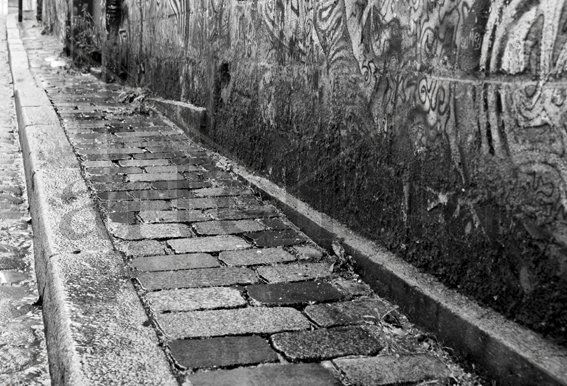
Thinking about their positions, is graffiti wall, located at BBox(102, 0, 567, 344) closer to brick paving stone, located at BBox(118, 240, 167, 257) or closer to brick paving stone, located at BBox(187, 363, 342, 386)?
brick paving stone, located at BBox(187, 363, 342, 386)

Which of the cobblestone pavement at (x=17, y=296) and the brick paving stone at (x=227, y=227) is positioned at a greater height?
the brick paving stone at (x=227, y=227)

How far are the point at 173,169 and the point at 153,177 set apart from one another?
294 millimetres

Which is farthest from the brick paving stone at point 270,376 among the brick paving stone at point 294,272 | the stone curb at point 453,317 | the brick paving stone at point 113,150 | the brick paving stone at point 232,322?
the brick paving stone at point 113,150

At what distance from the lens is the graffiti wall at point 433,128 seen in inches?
86.7

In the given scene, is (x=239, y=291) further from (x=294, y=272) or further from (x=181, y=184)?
(x=181, y=184)

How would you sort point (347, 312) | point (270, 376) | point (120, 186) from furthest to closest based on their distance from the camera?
point (120, 186) < point (347, 312) < point (270, 376)

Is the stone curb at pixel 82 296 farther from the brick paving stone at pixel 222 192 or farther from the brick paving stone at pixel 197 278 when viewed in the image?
the brick paving stone at pixel 222 192

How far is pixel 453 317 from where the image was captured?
2.52m

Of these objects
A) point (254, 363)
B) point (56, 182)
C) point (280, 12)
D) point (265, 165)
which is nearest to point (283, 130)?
point (265, 165)

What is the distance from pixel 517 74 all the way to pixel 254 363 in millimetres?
1413

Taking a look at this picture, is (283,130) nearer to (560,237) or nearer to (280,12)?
(280,12)

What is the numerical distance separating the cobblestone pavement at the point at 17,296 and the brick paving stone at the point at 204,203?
963 millimetres

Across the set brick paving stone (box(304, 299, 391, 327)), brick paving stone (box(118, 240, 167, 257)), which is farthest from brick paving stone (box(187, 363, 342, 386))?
brick paving stone (box(118, 240, 167, 257))

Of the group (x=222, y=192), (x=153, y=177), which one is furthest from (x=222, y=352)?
(x=153, y=177)
